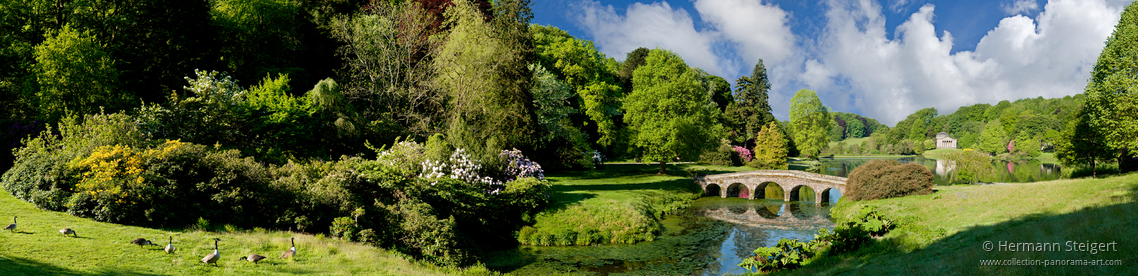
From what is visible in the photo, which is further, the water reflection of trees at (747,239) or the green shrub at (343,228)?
the water reflection of trees at (747,239)

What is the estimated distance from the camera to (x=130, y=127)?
62.8ft

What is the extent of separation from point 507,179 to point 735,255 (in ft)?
40.7

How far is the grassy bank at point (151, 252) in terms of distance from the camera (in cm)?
1022

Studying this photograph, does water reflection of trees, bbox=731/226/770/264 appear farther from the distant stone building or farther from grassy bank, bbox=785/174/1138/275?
the distant stone building

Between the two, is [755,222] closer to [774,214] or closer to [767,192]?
[774,214]

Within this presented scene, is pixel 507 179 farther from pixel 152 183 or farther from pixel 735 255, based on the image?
pixel 152 183

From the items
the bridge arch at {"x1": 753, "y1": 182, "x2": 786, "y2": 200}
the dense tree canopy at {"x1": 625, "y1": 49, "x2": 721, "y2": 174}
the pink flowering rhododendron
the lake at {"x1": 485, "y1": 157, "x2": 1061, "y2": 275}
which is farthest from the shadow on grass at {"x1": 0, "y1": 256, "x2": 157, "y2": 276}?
the pink flowering rhododendron

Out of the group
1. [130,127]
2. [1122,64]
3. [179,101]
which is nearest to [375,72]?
[179,101]

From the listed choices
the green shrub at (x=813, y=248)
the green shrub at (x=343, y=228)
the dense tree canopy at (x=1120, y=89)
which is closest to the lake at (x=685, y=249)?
the green shrub at (x=813, y=248)

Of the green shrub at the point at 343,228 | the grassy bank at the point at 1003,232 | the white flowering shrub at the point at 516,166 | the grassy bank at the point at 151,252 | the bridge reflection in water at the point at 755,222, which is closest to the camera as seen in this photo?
the grassy bank at the point at 151,252

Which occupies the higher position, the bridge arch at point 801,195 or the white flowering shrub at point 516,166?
the white flowering shrub at point 516,166

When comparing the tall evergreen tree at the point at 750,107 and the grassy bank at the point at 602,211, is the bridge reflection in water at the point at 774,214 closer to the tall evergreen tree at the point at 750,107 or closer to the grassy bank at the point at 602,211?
the grassy bank at the point at 602,211

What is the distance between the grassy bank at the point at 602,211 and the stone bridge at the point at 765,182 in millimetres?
4991

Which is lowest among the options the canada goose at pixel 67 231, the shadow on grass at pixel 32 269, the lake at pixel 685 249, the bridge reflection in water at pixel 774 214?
the lake at pixel 685 249
